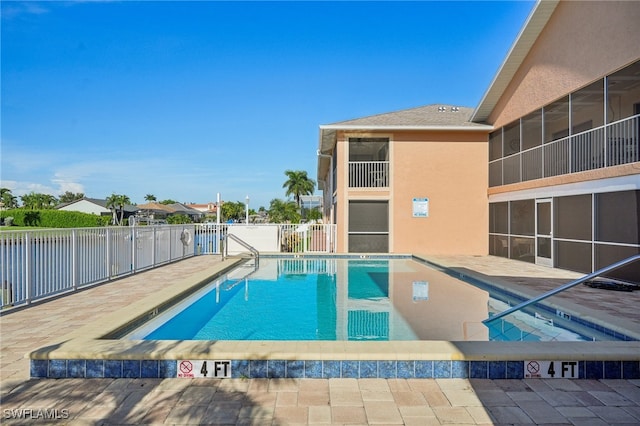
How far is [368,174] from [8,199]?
247ft

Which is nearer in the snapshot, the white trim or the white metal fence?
the white metal fence

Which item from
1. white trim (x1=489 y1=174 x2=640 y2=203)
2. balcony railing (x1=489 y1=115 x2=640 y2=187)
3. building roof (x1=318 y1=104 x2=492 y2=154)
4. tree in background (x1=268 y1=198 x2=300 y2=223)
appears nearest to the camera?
white trim (x1=489 y1=174 x2=640 y2=203)

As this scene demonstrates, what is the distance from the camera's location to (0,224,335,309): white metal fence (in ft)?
19.5

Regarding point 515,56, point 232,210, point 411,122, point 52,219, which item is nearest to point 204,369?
point 411,122

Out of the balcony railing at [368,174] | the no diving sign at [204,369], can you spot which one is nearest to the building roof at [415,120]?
the balcony railing at [368,174]

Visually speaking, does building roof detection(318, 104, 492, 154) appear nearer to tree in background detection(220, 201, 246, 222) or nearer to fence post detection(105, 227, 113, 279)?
fence post detection(105, 227, 113, 279)

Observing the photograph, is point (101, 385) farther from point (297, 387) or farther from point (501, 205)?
point (501, 205)

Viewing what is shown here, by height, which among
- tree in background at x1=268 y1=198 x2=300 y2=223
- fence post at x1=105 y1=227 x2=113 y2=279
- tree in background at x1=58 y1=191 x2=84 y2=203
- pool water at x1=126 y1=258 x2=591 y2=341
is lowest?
pool water at x1=126 y1=258 x2=591 y2=341

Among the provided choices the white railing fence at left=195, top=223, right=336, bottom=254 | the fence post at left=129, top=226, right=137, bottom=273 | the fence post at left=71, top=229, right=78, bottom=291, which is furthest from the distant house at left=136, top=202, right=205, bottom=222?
the fence post at left=71, top=229, right=78, bottom=291

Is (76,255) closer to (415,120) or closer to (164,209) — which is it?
(415,120)

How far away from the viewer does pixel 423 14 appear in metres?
15.8

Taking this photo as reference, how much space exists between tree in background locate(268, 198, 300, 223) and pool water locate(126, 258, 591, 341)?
23027mm

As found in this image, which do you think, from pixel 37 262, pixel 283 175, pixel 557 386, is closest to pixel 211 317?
pixel 37 262

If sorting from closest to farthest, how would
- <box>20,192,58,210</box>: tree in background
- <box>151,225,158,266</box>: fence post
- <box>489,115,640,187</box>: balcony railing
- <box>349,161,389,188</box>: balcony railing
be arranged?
1. <box>489,115,640,187</box>: balcony railing
2. <box>151,225,158,266</box>: fence post
3. <box>349,161,389,188</box>: balcony railing
4. <box>20,192,58,210</box>: tree in background
